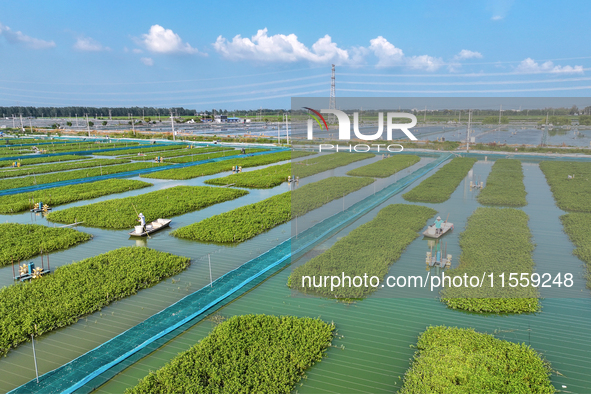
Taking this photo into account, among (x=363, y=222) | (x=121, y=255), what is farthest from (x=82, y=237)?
(x=363, y=222)

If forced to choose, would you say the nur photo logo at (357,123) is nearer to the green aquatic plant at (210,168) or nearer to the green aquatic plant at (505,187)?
the green aquatic plant at (505,187)

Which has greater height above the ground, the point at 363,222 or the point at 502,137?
the point at 502,137

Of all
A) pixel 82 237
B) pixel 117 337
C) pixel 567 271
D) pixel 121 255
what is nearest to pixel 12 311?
pixel 117 337

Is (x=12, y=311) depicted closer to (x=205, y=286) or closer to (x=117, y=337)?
(x=117, y=337)

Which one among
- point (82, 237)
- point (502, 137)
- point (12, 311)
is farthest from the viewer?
point (502, 137)

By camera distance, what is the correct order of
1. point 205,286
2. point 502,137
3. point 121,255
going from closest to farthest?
point 205,286 < point 121,255 < point 502,137

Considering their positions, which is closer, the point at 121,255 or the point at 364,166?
the point at 121,255
